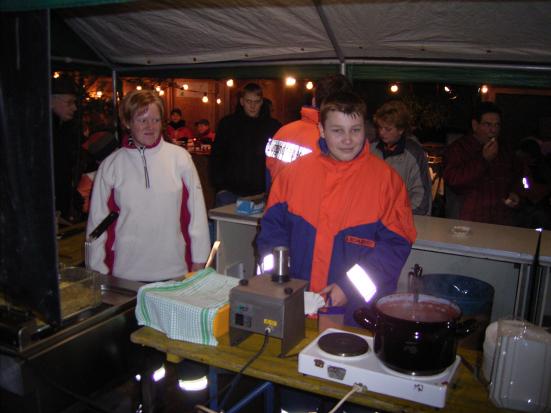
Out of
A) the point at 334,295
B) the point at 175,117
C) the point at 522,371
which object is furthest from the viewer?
the point at 175,117

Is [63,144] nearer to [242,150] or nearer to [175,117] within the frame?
[242,150]

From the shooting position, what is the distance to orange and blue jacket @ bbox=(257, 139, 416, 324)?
2.06m

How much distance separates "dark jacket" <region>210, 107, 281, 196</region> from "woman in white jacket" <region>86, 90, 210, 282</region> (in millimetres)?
1978

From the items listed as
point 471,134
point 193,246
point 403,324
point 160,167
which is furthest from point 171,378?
point 471,134

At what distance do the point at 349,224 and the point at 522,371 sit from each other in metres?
0.87

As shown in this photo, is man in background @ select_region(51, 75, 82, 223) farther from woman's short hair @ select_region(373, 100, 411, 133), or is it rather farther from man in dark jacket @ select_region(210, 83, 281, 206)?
woman's short hair @ select_region(373, 100, 411, 133)

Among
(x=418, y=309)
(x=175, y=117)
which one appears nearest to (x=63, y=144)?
(x=418, y=309)

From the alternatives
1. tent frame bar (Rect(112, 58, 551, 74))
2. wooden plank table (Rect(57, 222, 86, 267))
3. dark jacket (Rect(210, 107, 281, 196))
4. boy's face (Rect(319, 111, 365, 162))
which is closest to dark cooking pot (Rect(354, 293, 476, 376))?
boy's face (Rect(319, 111, 365, 162))

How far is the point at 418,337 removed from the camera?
1388mm

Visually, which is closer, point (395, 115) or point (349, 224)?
point (349, 224)

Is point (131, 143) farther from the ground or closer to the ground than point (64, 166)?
farther from the ground

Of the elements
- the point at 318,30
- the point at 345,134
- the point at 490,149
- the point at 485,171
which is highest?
the point at 318,30

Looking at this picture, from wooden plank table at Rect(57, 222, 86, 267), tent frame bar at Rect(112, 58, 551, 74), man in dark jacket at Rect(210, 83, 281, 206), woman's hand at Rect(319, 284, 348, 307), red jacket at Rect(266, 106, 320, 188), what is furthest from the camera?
man in dark jacket at Rect(210, 83, 281, 206)

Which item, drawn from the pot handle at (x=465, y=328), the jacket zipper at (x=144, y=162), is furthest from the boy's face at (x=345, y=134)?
the jacket zipper at (x=144, y=162)
